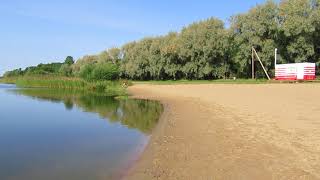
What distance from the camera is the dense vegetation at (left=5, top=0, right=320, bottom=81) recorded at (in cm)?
5962

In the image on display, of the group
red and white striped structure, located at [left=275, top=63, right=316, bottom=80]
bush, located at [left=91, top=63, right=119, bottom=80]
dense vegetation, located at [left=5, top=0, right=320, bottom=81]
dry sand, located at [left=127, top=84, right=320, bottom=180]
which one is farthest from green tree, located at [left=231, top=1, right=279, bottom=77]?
dry sand, located at [left=127, top=84, right=320, bottom=180]

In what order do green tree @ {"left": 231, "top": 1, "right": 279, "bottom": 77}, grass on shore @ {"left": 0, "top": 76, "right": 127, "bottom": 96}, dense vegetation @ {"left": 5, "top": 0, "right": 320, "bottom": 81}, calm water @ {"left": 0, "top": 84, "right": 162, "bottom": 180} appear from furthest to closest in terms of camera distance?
green tree @ {"left": 231, "top": 1, "right": 279, "bottom": 77}, dense vegetation @ {"left": 5, "top": 0, "right": 320, "bottom": 81}, grass on shore @ {"left": 0, "top": 76, "right": 127, "bottom": 96}, calm water @ {"left": 0, "top": 84, "right": 162, "bottom": 180}

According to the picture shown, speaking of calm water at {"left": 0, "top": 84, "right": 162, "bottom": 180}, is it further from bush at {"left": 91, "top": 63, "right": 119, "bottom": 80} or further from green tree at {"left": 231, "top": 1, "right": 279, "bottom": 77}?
bush at {"left": 91, "top": 63, "right": 119, "bottom": 80}

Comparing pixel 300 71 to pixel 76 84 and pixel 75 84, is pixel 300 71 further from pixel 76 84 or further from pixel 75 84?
pixel 75 84

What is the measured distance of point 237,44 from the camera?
213 ft

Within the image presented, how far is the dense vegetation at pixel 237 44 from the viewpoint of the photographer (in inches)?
2347

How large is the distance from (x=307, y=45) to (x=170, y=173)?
5588cm

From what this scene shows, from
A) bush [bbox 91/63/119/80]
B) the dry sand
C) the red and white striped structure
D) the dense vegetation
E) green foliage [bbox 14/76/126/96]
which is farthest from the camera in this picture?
bush [bbox 91/63/119/80]

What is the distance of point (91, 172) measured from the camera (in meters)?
9.80

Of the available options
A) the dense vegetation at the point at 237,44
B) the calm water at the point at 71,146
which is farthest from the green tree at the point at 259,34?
the calm water at the point at 71,146

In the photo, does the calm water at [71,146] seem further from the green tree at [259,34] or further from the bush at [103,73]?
the bush at [103,73]

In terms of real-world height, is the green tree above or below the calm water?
above

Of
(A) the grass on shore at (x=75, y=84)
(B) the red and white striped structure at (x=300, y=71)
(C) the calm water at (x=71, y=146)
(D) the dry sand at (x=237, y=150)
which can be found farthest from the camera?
(A) the grass on shore at (x=75, y=84)

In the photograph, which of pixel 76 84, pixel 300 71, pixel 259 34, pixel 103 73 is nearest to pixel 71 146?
pixel 300 71
